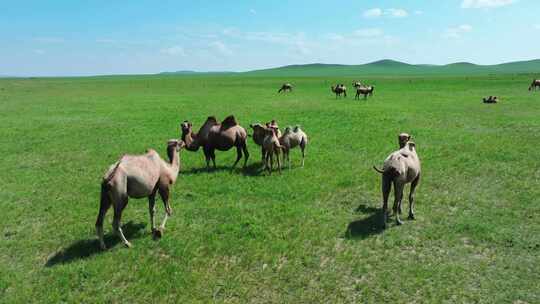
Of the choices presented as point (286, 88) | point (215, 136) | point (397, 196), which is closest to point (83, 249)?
point (215, 136)

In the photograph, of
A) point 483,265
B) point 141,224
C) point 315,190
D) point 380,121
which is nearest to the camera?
point 483,265

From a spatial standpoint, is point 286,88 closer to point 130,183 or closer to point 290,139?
point 290,139

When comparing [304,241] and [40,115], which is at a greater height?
[40,115]

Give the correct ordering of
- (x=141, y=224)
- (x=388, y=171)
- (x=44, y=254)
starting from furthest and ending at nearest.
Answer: (x=141, y=224), (x=388, y=171), (x=44, y=254)

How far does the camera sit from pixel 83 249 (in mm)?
7250

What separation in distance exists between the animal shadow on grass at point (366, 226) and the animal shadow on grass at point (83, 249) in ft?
14.9

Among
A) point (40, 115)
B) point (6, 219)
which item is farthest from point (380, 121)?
point (40, 115)

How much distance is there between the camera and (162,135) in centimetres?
1900

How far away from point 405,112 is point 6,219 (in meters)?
24.2

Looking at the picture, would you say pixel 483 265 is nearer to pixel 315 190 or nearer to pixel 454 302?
pixel 454 302

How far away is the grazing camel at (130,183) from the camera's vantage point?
21.5 feet

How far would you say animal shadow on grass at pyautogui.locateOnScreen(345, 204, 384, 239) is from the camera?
781 centimetres

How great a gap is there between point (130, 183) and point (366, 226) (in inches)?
200

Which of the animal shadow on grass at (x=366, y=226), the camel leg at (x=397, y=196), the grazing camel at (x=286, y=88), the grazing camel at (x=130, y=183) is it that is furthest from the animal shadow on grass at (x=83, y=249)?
the grazing camel at (x=286, y=88)
